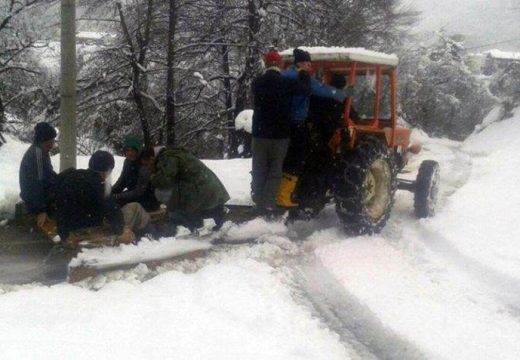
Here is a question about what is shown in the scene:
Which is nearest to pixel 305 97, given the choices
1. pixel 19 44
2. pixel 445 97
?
pixel 19 44

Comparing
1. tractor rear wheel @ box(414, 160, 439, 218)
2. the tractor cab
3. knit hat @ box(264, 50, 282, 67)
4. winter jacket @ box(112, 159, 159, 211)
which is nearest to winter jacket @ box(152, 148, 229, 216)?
winter jacket @ box(112, 159, 159, 211)

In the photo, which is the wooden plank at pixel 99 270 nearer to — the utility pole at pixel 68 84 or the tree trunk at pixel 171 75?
the utility pole at pixel 68 84

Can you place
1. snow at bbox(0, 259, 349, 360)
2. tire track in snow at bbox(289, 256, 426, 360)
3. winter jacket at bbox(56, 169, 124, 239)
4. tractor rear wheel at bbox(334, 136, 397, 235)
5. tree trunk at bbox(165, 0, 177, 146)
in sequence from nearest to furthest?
snow at bbox(0, 259, 349, 360) → tire track in snow at bbox(289, 256, 426, 360) → winter jacket at bbox(56, 169, 124, 239) → tractor rear wheel at bbox(334, 136, 397, 235) → tree trunk at bbox(165, 0, 177, 146)

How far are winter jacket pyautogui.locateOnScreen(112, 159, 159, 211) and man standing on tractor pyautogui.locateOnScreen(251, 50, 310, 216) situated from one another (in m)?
1.15

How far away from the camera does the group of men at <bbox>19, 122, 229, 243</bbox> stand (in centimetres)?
488

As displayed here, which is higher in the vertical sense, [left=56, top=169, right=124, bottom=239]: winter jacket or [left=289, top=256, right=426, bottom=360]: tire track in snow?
[left=56, top=169, right=124, bottom=239]: winter jacket

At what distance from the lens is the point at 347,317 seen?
13.6 feet

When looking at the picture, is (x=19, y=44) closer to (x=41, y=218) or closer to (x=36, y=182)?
(x=36, y=182)


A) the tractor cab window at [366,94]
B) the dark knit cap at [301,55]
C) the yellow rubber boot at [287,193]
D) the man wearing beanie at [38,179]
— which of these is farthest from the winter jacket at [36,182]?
the tractor cab window at [366,94]

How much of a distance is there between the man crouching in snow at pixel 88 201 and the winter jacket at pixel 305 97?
6.56ft

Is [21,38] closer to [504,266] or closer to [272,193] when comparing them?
[272,193]

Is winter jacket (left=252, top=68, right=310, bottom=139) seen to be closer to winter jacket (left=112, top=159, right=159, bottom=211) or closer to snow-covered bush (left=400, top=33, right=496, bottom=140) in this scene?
winter jacket (left=112, top=159, right=159, bottom=211)

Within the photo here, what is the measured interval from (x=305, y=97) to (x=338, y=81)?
88 centimetres

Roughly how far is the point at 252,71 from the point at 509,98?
12.1 metres
